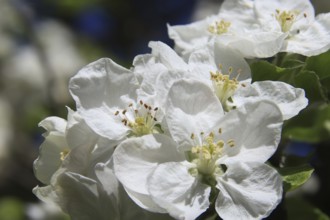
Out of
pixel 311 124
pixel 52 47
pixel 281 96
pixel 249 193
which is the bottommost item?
pixel 52 47

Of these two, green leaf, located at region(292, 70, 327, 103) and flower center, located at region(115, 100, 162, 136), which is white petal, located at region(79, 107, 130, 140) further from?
green leaf, located at region(292, 70, 327, 103)

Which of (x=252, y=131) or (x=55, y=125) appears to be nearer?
(x=252, y=131)

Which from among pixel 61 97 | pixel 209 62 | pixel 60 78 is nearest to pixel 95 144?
pixel 209 62

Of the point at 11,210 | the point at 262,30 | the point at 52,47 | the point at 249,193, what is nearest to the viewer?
the point at 249,193

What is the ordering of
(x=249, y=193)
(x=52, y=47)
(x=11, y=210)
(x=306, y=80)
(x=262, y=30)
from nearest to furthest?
(x=249, y=193), (x=306, y=80), (x=262, y=30), (x=11, y=210), (x=52, y=47)

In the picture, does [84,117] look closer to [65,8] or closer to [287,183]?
[287,183]

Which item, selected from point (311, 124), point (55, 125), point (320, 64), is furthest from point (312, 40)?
point (55, 125)

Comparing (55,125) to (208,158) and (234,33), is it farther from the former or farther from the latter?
(234,33)
